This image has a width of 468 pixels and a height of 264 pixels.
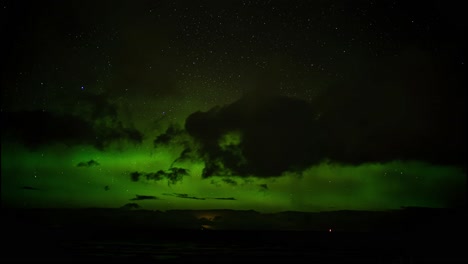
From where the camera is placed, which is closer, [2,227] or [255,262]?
[255,262]

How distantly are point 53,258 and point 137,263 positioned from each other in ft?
21.3

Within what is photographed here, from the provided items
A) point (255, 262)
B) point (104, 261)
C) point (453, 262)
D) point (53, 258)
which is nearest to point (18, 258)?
point (53, 258)

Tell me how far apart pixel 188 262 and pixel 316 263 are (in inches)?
364

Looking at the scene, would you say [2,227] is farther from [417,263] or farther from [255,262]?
[417,263]

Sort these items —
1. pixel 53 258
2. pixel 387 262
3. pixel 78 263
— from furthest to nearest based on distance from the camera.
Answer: pixel 387 262, pixel 53 258, pixel 78 263

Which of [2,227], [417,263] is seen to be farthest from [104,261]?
[2,227]

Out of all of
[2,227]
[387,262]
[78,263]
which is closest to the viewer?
[78,263]

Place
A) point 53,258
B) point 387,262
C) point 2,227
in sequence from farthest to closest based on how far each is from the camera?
1. point 2,227
2. point 387,262
3. point 53,258

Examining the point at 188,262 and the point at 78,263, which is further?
the point at 188,262

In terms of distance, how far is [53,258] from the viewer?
3428cm

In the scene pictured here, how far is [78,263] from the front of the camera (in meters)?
31.5

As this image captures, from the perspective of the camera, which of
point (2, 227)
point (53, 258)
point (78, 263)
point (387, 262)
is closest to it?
point (78, 263)

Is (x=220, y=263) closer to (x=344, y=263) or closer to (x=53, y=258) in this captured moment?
(x=344, y=263)

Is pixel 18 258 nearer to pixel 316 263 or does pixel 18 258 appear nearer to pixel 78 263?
pixel 78 263
